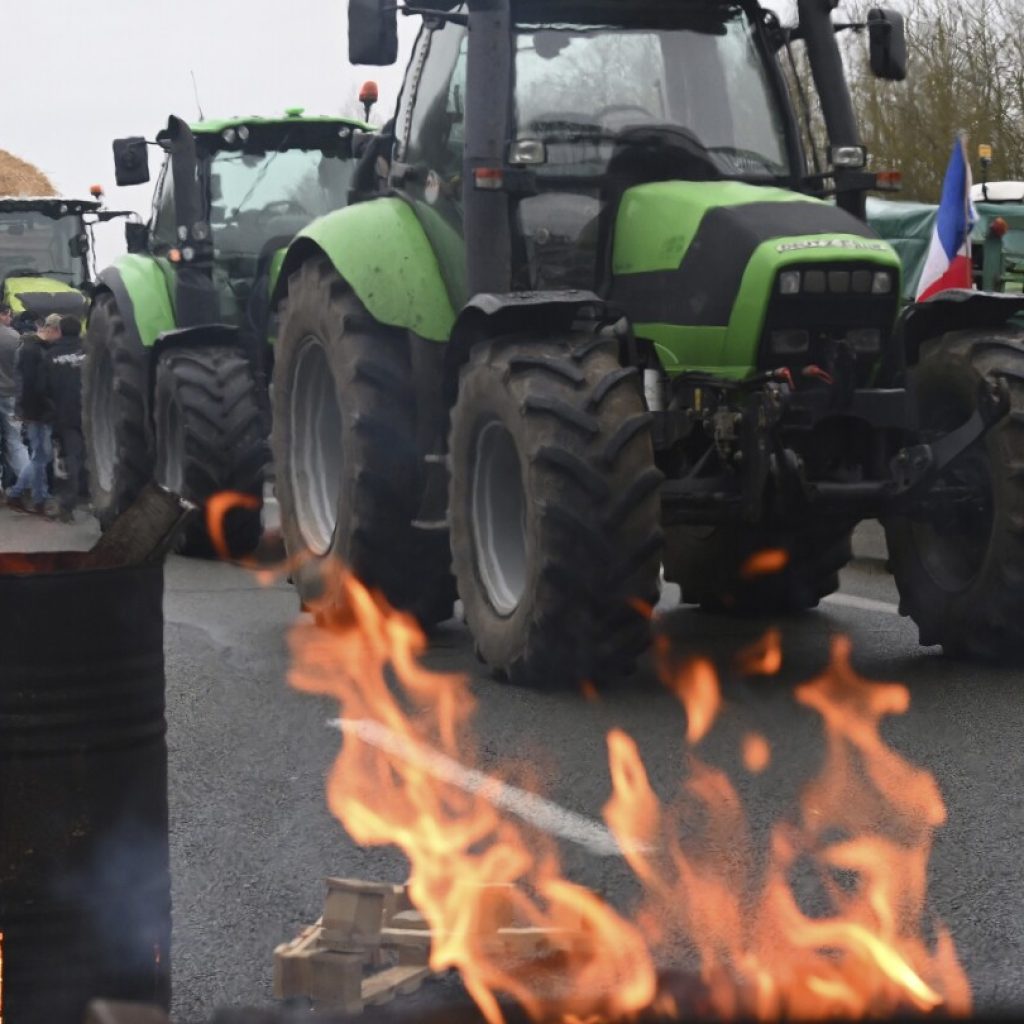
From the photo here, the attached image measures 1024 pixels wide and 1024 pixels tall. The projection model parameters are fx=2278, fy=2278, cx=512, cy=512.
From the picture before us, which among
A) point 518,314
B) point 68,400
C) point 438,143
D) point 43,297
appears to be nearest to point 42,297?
point 43,297

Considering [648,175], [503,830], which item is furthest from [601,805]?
[648,175]

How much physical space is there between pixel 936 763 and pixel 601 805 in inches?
48.4

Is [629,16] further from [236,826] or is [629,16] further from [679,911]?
[679,911]

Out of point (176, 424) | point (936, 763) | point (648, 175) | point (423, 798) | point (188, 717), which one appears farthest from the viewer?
point (176, 424)

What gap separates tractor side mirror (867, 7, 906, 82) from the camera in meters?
9.59

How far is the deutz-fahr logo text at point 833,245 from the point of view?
852cm

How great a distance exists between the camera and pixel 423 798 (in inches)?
267

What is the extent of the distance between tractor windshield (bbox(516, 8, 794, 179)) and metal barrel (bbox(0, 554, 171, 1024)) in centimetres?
504

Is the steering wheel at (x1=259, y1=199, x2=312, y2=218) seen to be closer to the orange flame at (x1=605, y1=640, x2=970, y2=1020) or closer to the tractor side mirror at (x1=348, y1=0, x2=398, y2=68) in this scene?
the tractor side mirror at (x1=348, y1=0, x2=398, y2=68)

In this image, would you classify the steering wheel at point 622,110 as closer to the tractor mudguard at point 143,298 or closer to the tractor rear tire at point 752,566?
the tractor rear tire at point 752,566

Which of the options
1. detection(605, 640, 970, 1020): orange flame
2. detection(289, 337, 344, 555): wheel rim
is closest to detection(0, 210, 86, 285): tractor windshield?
detection(289, 337, 344, 555): wheel rim

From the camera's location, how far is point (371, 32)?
8.80m

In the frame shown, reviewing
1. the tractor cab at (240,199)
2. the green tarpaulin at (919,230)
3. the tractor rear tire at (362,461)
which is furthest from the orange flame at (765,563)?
the green tarpaulin at (919,230)

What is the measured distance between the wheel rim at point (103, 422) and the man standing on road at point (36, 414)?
3.18m
